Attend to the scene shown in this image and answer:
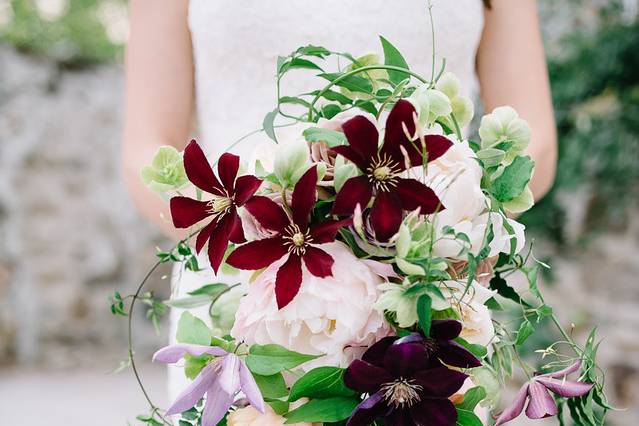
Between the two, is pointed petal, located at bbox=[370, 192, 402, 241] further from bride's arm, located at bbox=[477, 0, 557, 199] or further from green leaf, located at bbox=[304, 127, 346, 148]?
bride's arm, located at bbox=[477, 0, 557, 199]

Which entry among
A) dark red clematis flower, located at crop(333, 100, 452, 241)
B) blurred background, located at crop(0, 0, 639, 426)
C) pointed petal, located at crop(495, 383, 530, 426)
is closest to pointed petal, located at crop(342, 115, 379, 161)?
dark red clematis flower, located at crop(333, 100, 452, 241)

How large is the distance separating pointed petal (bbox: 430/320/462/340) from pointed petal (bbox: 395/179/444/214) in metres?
0.09

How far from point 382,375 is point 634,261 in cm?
253

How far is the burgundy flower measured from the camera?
590 millimetres

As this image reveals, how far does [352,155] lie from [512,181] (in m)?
0.17

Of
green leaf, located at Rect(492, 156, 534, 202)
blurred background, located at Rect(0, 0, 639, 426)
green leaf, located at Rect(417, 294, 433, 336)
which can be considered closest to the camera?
green leaf, located at Rect(417, 294, 433, 336)

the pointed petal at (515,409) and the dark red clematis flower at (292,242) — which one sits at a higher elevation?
the dark red clematis flower at (292,242)

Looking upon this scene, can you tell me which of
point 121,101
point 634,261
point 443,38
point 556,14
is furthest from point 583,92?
point 121,101

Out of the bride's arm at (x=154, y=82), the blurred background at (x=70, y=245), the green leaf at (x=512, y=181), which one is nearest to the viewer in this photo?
the green leaf at (x=512, y=181)

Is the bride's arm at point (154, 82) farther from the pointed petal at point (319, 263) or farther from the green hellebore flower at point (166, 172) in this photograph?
the pointed petal at point (319, 263)

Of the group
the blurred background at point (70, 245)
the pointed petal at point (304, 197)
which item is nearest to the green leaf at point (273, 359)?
the pointed petal at point (304, 197)

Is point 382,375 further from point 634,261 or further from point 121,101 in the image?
point 121,101

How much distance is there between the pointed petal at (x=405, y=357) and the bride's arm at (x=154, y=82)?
0.70 m

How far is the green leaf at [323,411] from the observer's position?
62 cm
